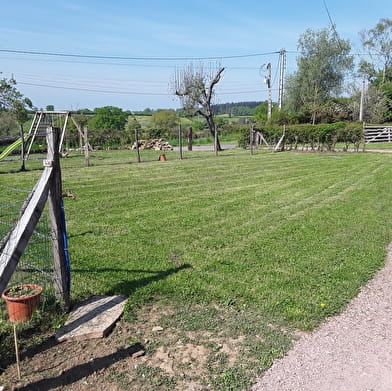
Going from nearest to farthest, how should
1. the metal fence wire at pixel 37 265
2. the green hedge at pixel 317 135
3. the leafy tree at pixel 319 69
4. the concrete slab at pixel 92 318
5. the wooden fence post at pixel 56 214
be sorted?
1. the concrete slab at pixel 92 318
2. the wooden fence post at pixel 56 214
3. the metal fence wire at pixel 37 265
4. the green hedge at pixel 317 135
5. the leafy tree at pixel 319 69

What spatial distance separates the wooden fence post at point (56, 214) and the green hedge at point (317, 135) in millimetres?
20347

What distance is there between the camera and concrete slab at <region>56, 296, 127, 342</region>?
3102mm

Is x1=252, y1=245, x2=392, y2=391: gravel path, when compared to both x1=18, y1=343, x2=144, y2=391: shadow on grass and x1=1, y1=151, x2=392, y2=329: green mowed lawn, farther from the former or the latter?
x1=18, y1=343, x2=144, y2=391: shadow on grass

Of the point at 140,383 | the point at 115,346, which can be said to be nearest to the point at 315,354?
the point at 140,383

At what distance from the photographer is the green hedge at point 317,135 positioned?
21.6 meters

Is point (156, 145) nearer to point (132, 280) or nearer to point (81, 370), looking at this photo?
point (132, 280)

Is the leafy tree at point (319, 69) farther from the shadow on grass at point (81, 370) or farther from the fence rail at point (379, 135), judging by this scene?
the shadow on grass at point (81, 370)

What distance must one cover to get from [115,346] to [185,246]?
2.34 meters

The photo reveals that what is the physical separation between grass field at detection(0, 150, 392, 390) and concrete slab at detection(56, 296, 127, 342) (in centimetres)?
14

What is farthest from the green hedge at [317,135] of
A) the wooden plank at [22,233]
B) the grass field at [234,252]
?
the wooden plank at [22,233]

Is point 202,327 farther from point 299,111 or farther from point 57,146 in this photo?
point 299,111

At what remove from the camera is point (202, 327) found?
324cm

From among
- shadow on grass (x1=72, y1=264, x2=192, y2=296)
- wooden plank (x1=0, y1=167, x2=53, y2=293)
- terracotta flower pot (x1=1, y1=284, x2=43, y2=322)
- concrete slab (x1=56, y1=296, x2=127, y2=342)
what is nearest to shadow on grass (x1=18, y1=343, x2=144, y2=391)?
concrete slab (x1=56, y1=296, x2=127, y2=342)

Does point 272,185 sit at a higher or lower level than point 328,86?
lower
